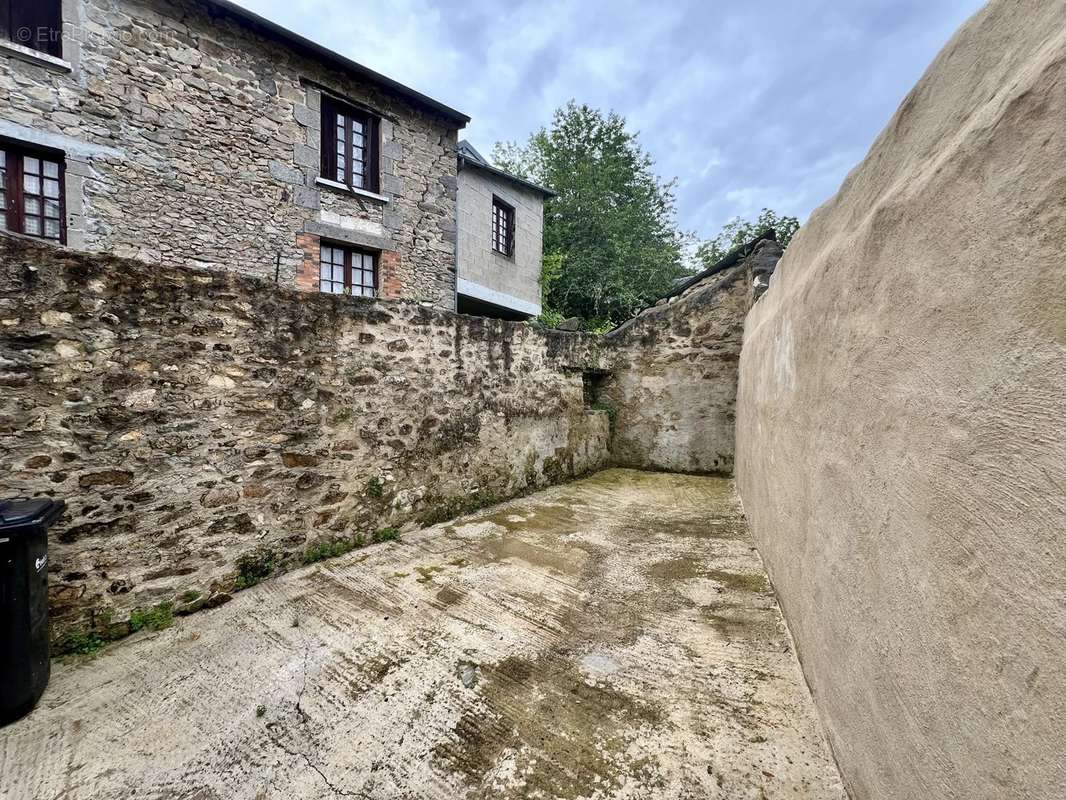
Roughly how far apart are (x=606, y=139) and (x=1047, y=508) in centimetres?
2088

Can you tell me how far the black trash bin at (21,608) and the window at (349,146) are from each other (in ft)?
23.7

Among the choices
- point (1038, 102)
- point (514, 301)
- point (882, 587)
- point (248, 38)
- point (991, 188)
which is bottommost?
point (882, 587)

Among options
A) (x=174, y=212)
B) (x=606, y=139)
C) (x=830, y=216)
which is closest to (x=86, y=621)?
(x=830, y=216)

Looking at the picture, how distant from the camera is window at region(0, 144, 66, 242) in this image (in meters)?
5.29

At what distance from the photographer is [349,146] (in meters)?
7.47

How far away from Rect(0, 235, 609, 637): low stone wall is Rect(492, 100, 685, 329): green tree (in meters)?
11.2

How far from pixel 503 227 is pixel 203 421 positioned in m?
9.84

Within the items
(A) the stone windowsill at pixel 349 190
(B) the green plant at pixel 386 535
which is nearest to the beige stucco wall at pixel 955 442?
(B) the green plant at pixel 386 535

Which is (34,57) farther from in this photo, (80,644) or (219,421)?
(80,644)

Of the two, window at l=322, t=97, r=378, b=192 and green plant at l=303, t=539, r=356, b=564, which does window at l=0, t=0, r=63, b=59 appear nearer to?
window at l=322, t=97, r=378, b=192

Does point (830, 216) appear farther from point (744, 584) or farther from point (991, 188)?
point (744, 584)

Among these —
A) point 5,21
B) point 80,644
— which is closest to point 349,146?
point 5,21

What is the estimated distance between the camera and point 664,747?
1.44 m

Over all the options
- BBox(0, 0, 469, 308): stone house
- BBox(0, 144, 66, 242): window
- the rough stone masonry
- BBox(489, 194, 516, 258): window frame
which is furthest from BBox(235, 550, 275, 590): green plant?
BBox(489, 194, 516, 258): window frame
